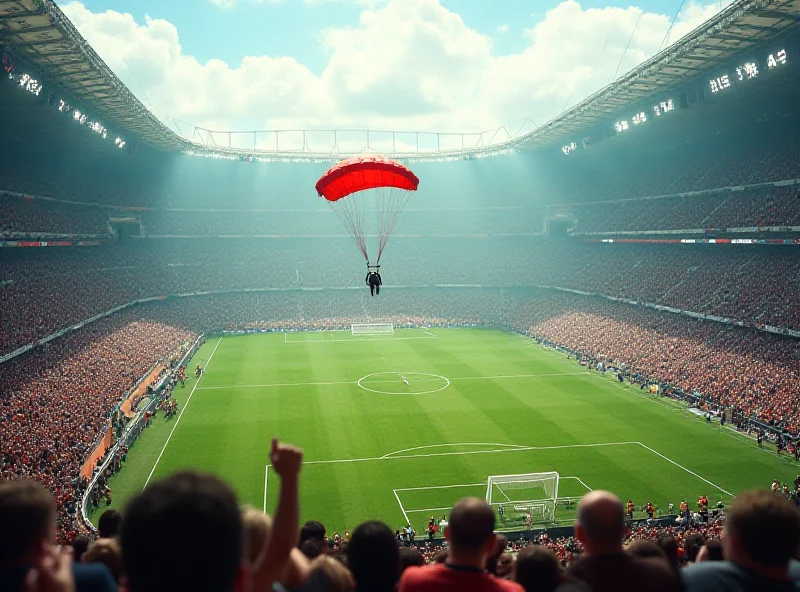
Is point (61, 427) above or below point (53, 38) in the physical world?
below

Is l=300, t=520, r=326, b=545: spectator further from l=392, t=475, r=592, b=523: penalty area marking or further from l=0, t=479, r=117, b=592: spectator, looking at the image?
l=392, t=475, r=592, b=523: penalty area marking

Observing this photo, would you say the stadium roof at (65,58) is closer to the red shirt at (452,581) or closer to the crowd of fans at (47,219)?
the crowd of fans at (47,219)

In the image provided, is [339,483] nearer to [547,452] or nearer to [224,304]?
[547,452]

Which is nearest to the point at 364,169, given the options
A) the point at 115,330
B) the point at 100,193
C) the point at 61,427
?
the point at 61,427

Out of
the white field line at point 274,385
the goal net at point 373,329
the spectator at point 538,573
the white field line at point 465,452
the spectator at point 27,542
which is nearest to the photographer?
the spectator at point 27,542

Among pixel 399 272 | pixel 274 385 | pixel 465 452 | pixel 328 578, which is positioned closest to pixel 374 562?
pixel 328 578

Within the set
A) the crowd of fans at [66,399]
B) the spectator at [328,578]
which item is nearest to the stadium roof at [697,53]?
the spectator at [328,578]
